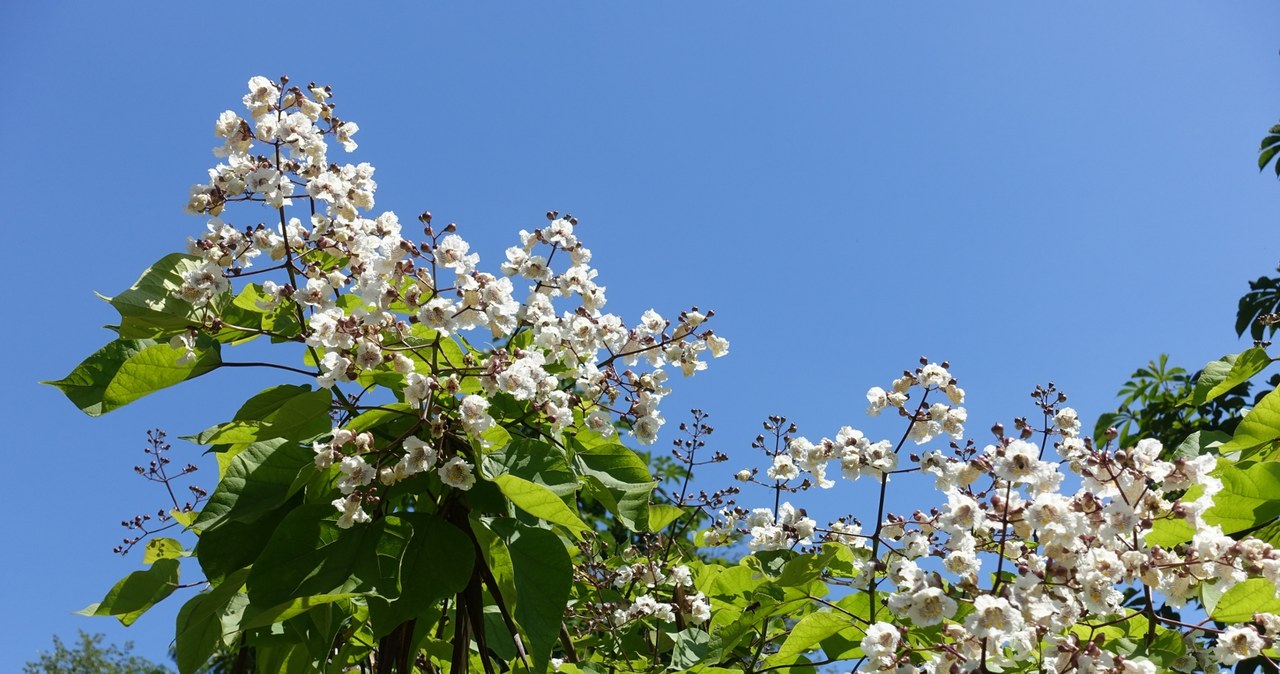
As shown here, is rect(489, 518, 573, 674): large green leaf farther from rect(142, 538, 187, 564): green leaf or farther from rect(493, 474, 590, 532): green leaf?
rect(142, 538, 187, 564): green leaf

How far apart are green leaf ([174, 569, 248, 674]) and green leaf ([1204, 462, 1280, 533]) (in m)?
1.69

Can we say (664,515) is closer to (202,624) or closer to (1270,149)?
(202,624)

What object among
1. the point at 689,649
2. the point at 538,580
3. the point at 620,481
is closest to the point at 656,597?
the point at 689,649

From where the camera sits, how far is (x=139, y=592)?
1766mm

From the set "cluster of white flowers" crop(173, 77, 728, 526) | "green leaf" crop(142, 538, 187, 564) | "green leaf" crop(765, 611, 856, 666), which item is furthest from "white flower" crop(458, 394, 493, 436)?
"green leaf" crop(142, 538, 187, 564)

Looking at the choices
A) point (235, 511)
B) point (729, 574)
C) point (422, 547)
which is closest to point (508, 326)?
point (422, 547)

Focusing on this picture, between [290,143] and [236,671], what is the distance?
110 cm

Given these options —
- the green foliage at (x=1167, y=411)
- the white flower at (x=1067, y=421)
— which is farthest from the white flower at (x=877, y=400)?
the green foliage at (x=1167, y=411)

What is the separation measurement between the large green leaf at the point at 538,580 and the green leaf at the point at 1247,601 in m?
1.09

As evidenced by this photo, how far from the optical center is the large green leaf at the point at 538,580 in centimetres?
157

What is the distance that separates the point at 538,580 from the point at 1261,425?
1444mm

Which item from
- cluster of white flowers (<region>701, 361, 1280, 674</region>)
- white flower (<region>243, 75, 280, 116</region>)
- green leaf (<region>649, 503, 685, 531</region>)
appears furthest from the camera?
green leaf (<region>649, 503, 685, 531</region>)

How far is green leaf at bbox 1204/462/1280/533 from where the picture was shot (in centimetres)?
147

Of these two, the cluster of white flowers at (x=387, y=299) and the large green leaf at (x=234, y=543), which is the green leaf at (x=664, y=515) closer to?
the cluster of white flowers at (x=387, y=299)
